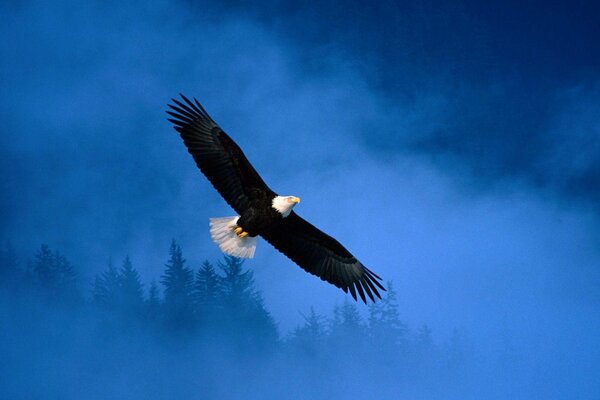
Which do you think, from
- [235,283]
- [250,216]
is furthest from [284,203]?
[235,283]

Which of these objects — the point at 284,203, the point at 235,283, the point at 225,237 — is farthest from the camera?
the point at 235,283

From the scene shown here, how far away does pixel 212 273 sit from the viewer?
28.3 metres

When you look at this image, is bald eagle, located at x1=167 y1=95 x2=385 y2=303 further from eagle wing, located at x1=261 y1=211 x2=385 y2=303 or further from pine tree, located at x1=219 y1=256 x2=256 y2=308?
pine tree, located at x1=219 y1=256 x2=256 y2=308

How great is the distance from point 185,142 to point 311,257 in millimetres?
2201

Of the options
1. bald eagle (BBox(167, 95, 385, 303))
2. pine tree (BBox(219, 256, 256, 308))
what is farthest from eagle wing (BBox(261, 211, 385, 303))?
pine tree (BBox(219, 256, 256, 308))

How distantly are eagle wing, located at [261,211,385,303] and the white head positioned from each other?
0.51 metres

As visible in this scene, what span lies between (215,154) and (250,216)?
2.80ft

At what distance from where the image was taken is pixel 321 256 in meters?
10.5

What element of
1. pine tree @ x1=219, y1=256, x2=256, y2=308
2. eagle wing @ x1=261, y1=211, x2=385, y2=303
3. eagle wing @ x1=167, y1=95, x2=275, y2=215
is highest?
pine tree @ x1=219, y1=256, x2=256, y2=308

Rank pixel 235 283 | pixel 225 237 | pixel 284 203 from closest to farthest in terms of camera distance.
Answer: pixel 284 203 → pixel 225 237 → pixel 235 283

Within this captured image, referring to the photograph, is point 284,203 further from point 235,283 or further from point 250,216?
point 235,283

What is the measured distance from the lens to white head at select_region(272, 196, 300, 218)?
971 centimetres

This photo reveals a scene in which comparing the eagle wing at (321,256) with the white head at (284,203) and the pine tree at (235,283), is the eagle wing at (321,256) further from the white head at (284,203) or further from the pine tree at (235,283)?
the pine tree at (235,283)

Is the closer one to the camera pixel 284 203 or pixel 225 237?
pixel 284 203
